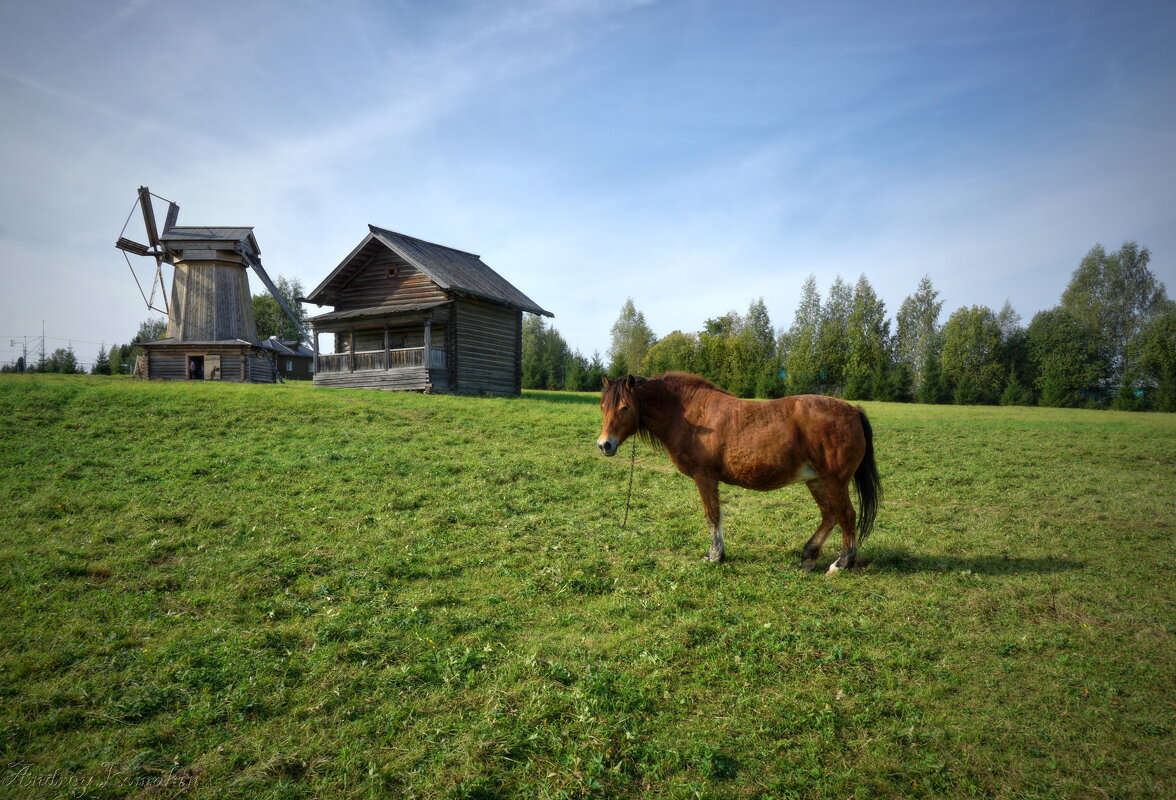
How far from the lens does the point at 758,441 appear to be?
683cm

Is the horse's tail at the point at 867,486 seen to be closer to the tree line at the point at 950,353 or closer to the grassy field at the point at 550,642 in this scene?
the grassy field at the point at 550,642

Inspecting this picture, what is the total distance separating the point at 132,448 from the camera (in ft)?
39.3

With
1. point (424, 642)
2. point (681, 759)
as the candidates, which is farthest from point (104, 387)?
point (681, 759)

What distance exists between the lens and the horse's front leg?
7133 millimetres

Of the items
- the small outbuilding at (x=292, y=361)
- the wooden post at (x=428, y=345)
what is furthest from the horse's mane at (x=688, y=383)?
the small outbuilding at (x=292, y=361)

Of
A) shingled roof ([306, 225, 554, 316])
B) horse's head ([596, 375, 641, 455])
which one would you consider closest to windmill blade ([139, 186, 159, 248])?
shingled roof ([306, 225, 554, 316])

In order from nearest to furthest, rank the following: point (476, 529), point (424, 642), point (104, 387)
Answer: point (424, 642) < point (476, 529) < point (104, 387)

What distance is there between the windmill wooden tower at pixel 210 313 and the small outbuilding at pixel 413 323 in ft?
11.7

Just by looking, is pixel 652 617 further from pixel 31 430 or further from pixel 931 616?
pixel 31 430

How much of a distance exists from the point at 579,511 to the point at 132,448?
10189 mm

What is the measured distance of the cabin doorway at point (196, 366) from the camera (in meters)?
30.3

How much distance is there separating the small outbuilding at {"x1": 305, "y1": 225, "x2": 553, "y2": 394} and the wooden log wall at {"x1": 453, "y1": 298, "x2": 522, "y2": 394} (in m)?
0.05

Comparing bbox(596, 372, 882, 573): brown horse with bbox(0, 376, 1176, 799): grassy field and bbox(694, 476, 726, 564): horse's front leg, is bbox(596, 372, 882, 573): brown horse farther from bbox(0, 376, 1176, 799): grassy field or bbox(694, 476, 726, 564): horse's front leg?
bbox(0, 376, 1176, 799): grassy field

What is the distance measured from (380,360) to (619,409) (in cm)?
2314
